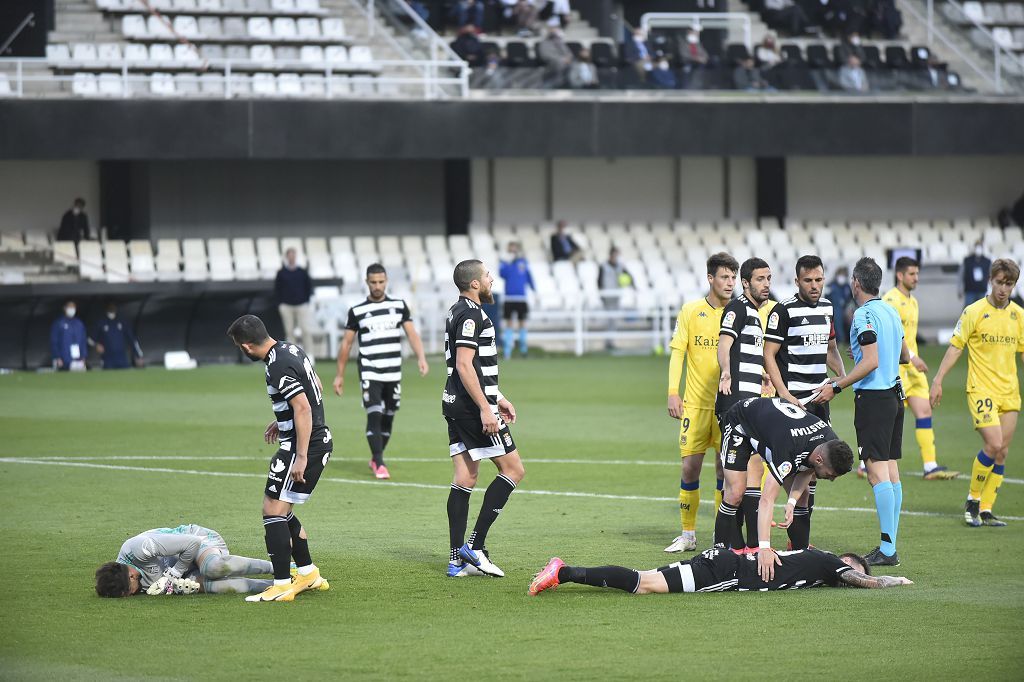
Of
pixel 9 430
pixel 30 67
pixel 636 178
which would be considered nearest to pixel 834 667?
pixel 9 430

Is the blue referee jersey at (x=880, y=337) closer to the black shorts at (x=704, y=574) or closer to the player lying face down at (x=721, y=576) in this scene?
the player lying face down at (x=721, y=576)

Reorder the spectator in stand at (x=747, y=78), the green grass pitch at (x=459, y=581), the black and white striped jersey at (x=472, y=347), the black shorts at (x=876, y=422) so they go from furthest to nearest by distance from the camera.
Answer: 1. the spectator in stand at (x=747, y=78)
2. the black shorts at (x=876, y=422)
3. the black and white striped jersey at (x=472, y=347)
4. the green grass pitch at (x=459, y=581)

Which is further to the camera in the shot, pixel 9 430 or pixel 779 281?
pixel 779 281

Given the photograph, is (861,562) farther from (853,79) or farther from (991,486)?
(853,79)

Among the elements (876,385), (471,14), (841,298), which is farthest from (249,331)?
(471,14)

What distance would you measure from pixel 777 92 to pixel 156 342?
15072 mm

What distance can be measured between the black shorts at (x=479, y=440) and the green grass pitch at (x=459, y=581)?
0.82m

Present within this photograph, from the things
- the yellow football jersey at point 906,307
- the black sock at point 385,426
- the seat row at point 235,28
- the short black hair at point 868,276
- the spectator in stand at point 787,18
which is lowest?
the black sock at point 385,426

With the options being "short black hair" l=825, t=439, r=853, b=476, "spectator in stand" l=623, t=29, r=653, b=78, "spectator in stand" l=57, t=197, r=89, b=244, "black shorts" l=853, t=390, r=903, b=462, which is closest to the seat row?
"spectator in stand" l=57, t=197, r=89, b=244

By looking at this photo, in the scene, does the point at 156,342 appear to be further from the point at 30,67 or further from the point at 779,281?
the point at 779,281

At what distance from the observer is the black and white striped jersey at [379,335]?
47.7ft

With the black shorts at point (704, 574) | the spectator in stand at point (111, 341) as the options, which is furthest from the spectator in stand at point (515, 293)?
the black shorts at point (704, 574)

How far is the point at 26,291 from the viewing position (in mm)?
26734

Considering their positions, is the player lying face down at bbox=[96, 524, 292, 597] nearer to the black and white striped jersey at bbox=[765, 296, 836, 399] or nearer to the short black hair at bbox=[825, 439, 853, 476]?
the short black hair at bbox=[825, 439, 853, 476]
